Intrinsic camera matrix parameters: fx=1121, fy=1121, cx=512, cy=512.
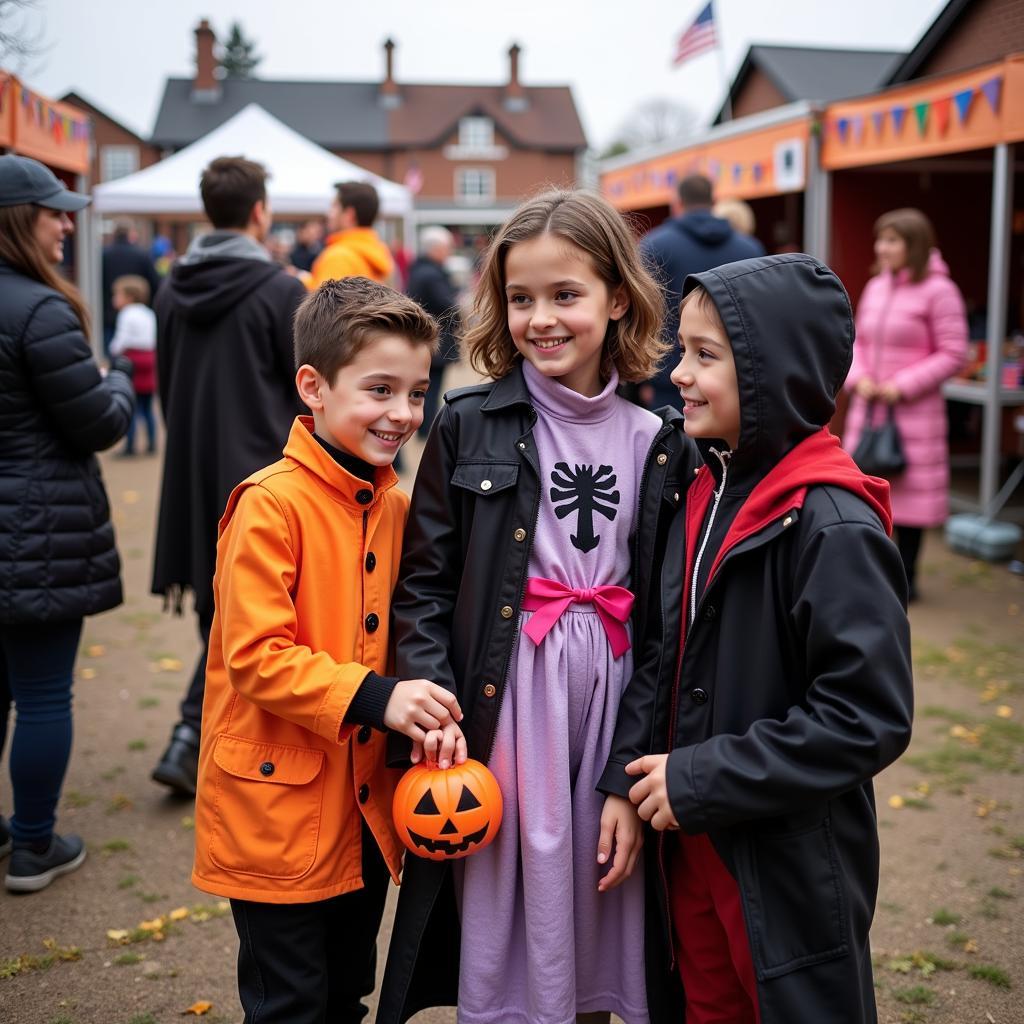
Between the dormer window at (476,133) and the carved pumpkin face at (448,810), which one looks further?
the dormer window at (476,133)

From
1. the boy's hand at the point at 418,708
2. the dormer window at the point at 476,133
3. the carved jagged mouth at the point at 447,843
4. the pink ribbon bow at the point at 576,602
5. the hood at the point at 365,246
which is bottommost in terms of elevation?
the carved jagged mouth at the point at 447,843

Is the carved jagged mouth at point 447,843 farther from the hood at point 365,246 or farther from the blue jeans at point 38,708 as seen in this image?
the hood at point 365,246

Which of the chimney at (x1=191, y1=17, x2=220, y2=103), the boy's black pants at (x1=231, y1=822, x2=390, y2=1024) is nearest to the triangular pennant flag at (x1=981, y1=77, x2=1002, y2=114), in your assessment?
the boy's black pants at (x1=231, y1=822, x2=390, y2=1024)

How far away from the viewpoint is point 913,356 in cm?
691

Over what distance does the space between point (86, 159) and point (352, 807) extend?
10.2 m

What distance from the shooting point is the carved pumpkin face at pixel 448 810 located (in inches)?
82.4

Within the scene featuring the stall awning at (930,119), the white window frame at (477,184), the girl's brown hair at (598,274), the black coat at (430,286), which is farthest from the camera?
the white window frame at (477,184)

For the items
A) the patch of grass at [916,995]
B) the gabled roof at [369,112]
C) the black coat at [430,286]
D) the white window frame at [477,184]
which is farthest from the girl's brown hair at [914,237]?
the white window frame at [477,184]

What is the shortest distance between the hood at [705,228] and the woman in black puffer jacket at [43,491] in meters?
3.40

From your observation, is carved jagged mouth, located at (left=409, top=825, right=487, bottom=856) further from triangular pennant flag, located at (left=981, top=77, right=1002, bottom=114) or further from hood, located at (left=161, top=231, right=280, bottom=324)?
triangular pennant flag, located at (left=981, top=77, right=1002, bottom=114)

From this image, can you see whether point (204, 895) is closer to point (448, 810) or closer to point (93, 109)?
point (448, 810)

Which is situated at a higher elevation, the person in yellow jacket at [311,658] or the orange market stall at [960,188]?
the orange market stall at [960,188]

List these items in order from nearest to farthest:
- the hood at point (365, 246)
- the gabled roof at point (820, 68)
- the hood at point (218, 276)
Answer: the hood at point (218, 276), the hood at point (365, 246), the gabled roof at point (820, 68)

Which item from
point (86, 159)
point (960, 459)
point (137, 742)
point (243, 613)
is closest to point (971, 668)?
point (137, 742)
